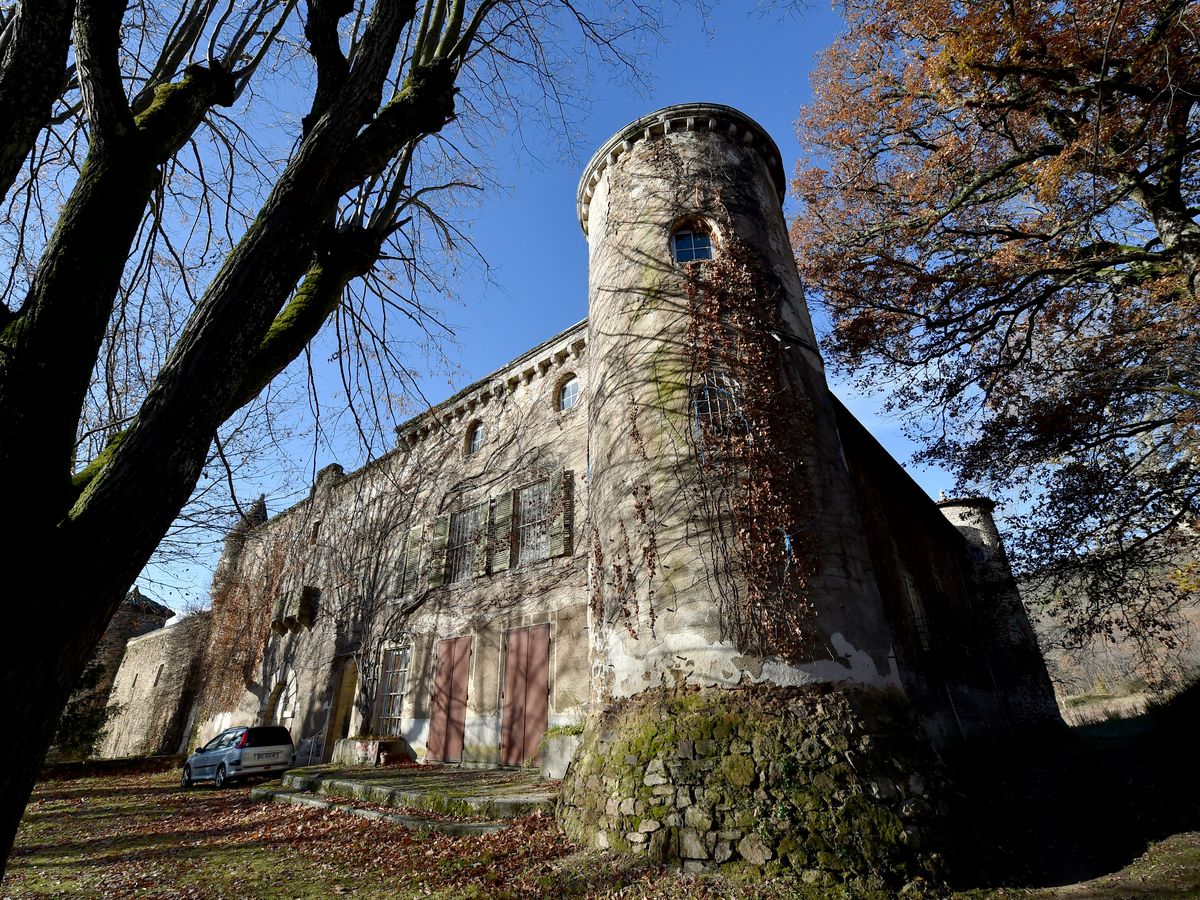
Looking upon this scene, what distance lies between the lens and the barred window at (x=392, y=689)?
13.4m

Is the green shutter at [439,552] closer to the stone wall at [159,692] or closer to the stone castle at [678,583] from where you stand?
the stone castle at [678,583]

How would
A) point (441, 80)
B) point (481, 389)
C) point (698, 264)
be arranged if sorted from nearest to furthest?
point (441, 80) → point (698, 264) → point (481, 389)

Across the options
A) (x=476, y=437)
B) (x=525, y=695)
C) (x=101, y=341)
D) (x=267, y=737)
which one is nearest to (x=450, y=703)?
(x=525, y=695)

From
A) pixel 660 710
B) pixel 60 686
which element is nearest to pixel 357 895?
pixel 660 710

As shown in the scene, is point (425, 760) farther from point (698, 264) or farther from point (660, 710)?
point (698, 264)

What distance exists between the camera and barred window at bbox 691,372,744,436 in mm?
7449

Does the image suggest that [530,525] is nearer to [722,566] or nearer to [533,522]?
[533,522]

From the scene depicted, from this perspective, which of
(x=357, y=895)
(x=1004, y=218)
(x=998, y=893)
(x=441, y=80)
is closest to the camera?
(x=441, y=80)

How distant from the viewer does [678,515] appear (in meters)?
7.06

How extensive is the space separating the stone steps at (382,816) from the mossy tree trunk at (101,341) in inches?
210

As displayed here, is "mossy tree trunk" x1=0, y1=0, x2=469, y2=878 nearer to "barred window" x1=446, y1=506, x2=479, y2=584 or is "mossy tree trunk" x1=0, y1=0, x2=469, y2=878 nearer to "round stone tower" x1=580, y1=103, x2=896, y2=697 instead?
"round stone tower" x1=580, y1=103, x2=896, y2=697

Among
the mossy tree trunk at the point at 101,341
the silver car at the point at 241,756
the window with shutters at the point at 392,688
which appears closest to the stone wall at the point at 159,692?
the silver car at the point at 241,756

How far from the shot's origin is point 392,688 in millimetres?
13836

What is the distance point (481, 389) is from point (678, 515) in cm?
926
